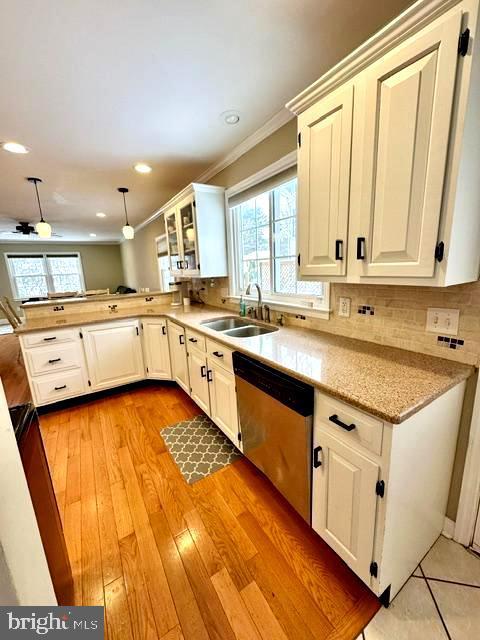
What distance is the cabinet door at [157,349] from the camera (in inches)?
121

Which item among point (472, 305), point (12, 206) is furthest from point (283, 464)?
point (12, 206)

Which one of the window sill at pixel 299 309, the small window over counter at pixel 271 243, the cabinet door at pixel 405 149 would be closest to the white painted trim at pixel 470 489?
the cabinet door at pixel 405 149

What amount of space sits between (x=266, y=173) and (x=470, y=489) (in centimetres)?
237

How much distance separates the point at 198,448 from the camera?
2.12 m

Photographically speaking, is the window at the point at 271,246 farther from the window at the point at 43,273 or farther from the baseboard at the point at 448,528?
the window at the point at 43,273

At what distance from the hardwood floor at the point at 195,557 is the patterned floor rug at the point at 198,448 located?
0.24ft

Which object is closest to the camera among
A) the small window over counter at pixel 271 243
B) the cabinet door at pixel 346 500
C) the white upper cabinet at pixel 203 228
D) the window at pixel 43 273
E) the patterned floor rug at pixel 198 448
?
the cabinet door at pixel 346 500

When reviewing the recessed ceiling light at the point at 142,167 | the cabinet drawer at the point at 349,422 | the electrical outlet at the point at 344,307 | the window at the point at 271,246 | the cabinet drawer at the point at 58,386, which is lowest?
the cabinet drawer at the point at 58,386

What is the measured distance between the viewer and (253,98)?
179 cm

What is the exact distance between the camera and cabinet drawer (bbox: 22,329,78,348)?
2.55 meters

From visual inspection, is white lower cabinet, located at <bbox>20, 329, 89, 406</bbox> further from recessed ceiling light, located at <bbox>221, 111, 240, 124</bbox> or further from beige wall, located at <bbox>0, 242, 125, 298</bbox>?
beige wall, located at <bbox>0, 242, 125, 298</bbox>

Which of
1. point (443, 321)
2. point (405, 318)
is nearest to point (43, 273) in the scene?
point (405, 318)

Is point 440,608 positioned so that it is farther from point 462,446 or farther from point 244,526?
point 244,526

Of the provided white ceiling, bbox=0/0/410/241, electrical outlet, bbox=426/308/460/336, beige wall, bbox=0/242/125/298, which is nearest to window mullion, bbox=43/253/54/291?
beige wall, bbox=0/242/125/298
